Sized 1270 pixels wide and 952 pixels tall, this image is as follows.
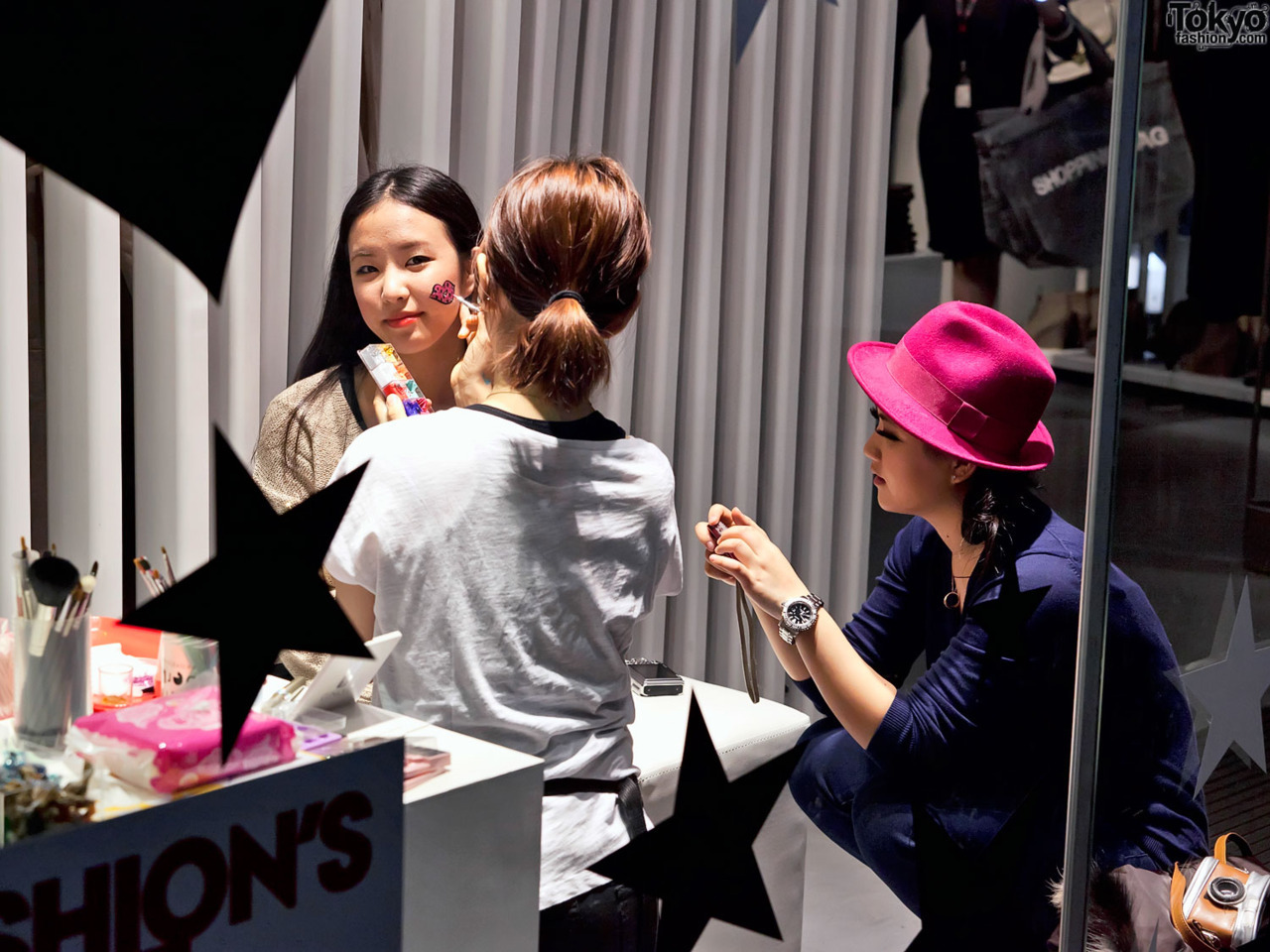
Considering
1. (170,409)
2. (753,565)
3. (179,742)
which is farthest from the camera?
(170,409)

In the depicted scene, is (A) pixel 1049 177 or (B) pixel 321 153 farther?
(A) pixel 1049 177

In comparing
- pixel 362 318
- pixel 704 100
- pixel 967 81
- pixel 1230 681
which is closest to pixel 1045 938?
pixel 1230 681

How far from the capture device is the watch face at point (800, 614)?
1567 millimetres

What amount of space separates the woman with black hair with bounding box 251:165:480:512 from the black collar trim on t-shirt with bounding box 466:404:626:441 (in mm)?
571

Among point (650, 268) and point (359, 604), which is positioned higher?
point (650, 268)

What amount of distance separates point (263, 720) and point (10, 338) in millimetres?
1085

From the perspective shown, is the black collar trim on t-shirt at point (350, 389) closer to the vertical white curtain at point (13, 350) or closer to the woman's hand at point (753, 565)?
the vertical white curtain at point (13, 350)

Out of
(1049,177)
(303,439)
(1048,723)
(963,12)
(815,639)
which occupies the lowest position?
(1048,723)

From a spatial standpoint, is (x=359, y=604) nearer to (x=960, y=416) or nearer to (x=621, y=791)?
(x=621, y=791)

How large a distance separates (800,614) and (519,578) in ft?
1.63

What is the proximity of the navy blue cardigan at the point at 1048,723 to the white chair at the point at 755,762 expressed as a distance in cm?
42

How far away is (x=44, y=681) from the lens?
911 millimetres

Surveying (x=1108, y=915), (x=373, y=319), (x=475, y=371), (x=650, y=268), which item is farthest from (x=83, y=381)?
(x=1108, y=915)

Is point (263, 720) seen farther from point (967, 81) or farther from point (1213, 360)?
point (967, 81)
